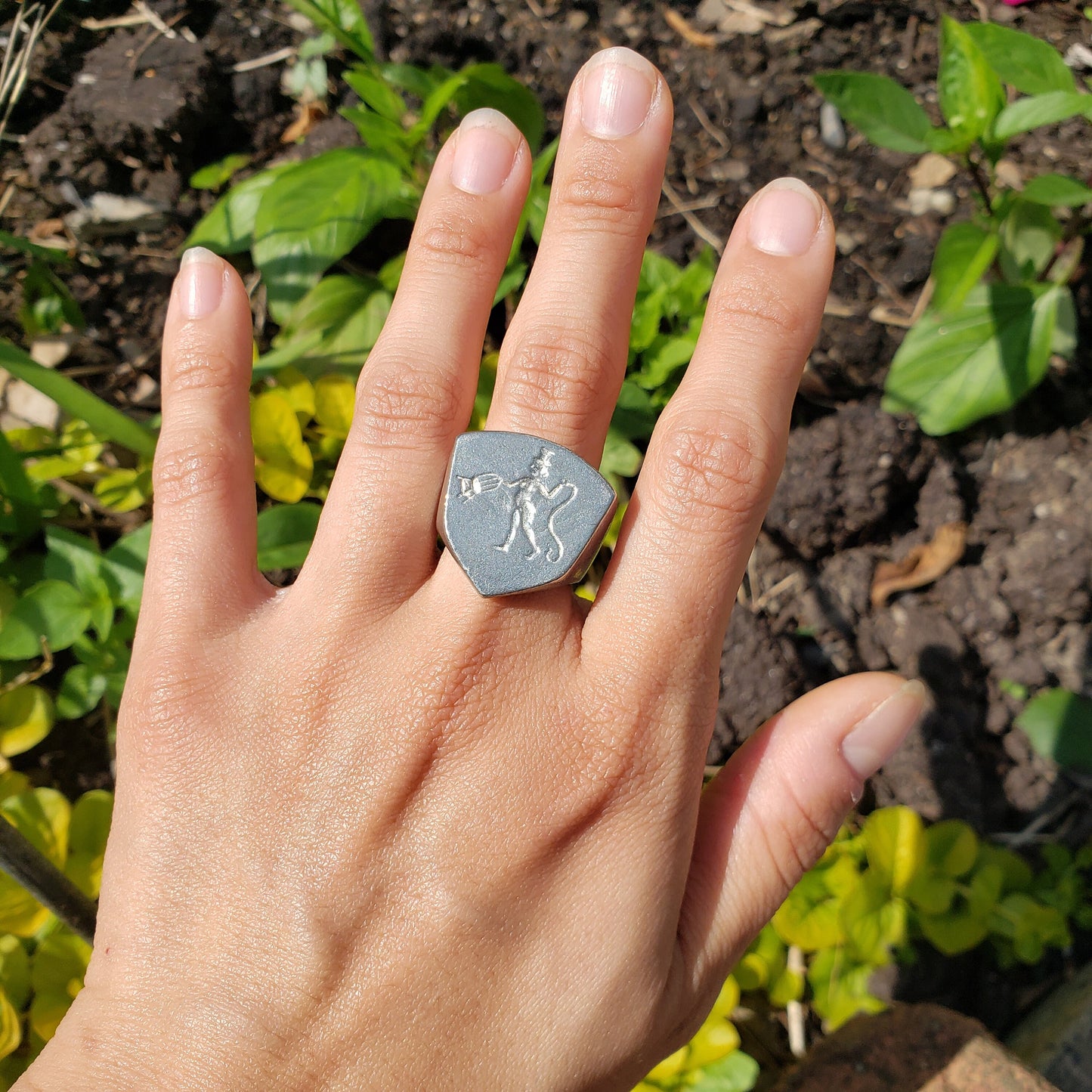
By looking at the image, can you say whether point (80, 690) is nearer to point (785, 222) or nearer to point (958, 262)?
point (785, 222)

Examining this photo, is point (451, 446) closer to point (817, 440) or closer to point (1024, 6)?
point (817, 440)

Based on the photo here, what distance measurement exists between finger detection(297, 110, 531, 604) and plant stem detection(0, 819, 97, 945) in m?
0.80

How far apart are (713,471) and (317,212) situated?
1.59 metres

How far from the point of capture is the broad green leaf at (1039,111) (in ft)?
7.64

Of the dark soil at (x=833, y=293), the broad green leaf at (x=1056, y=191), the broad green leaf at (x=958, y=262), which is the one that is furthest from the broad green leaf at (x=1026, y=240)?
the broad green leaf at (x=958, y=262)

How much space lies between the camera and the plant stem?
1.84 metres

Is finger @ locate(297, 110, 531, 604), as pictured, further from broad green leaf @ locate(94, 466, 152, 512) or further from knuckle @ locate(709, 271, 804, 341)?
broad green leaf @ locate(94, 466, 152, 512)

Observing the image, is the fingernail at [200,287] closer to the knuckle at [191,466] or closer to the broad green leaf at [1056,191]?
the knuckle at [191,466]

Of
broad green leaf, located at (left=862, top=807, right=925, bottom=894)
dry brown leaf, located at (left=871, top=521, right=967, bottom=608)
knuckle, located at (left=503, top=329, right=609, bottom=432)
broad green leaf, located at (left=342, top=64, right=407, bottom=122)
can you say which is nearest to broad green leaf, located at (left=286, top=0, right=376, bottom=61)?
broad green leaf, located at (left=342, top=64, right=407, bottom=122)

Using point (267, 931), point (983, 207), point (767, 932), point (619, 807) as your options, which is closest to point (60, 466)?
point (267, 931)

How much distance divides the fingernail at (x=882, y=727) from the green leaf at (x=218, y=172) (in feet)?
10.2

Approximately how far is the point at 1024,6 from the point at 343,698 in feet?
12.2

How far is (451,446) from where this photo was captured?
80.8 inches

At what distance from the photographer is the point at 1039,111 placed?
7.93ft
